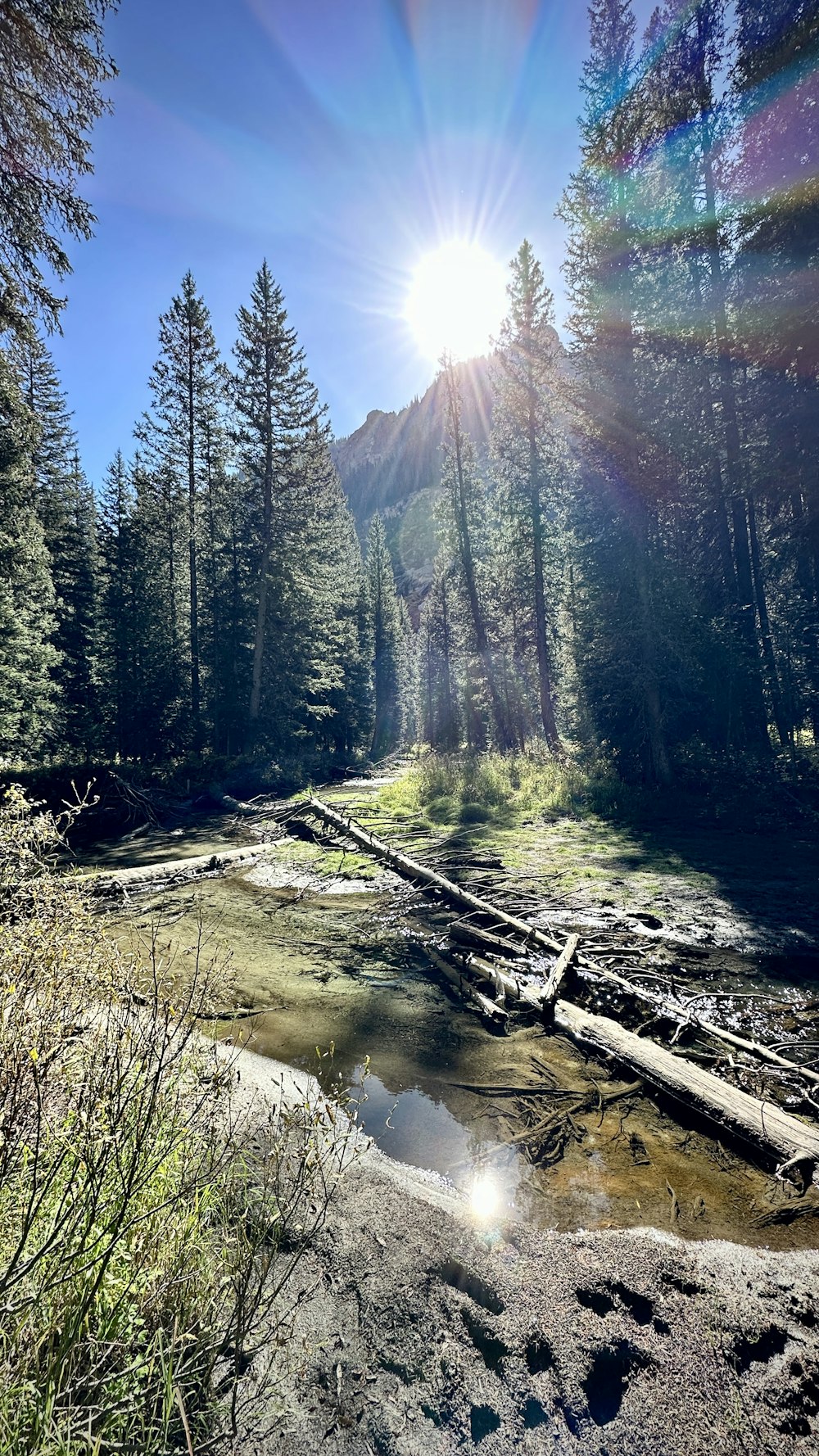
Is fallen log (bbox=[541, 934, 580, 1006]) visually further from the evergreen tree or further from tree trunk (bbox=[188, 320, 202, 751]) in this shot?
the evergreen tree

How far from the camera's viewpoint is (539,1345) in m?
2.68

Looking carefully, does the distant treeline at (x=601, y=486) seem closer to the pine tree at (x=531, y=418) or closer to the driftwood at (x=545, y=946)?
the pine tree at (x=531, y=418)

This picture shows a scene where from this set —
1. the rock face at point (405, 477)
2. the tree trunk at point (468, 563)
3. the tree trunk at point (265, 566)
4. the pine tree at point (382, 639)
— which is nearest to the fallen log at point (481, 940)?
the tree trunk at point (468, 563)

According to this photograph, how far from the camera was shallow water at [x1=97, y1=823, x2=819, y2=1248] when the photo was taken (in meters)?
3.61

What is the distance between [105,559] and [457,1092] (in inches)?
1248

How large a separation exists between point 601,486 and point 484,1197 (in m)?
19.2

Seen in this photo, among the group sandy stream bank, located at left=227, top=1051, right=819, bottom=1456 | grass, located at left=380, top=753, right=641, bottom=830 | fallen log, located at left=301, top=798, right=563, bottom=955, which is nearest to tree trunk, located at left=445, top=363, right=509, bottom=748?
grass, located at left=380, top=753, right=641, bottom=830

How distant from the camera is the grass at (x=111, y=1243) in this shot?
1819mm

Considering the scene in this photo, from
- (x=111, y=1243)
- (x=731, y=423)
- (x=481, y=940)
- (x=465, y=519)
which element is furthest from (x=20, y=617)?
(x=731, y=423)

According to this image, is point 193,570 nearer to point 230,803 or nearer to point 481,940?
point 230,803

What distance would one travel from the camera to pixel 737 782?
15430 millimetres

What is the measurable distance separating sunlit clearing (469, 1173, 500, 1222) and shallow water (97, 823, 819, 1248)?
1 centimetres

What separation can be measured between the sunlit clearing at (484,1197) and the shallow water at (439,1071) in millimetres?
14

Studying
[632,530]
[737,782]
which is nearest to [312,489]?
[632,530]
